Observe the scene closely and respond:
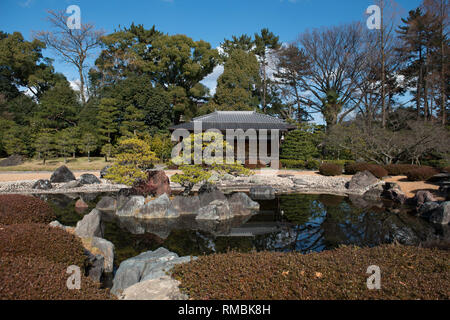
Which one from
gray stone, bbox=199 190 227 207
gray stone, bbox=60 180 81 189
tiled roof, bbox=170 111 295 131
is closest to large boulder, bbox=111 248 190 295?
gray stone, bbox=199 190 227 207

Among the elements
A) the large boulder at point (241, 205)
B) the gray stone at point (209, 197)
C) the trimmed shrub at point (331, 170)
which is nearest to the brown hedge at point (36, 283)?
the large boulder at point (241, 205)

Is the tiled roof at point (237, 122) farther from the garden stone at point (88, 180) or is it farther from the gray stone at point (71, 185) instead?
the gray stone at point (71, 185)

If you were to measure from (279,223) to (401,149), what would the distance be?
12.4m

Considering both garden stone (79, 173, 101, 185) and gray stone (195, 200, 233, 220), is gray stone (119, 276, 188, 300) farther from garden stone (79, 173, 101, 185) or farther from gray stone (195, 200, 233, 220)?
garden stone (79, 173, 101, 185)

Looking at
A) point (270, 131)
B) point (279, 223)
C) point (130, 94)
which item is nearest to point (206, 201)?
point (279, 223)

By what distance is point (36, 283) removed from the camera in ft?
8.42

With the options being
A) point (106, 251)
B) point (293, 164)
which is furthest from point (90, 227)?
point (293, 164)

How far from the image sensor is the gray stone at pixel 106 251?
4.91m

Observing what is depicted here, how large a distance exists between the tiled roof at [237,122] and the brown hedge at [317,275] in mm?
17415

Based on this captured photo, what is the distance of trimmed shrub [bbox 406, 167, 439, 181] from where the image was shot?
12255 millimetres

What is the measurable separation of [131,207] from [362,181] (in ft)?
32.0

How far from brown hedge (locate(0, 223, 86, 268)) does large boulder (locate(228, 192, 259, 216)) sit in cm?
518

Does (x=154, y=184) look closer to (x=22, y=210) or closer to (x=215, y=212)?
(x=215, y=212)
